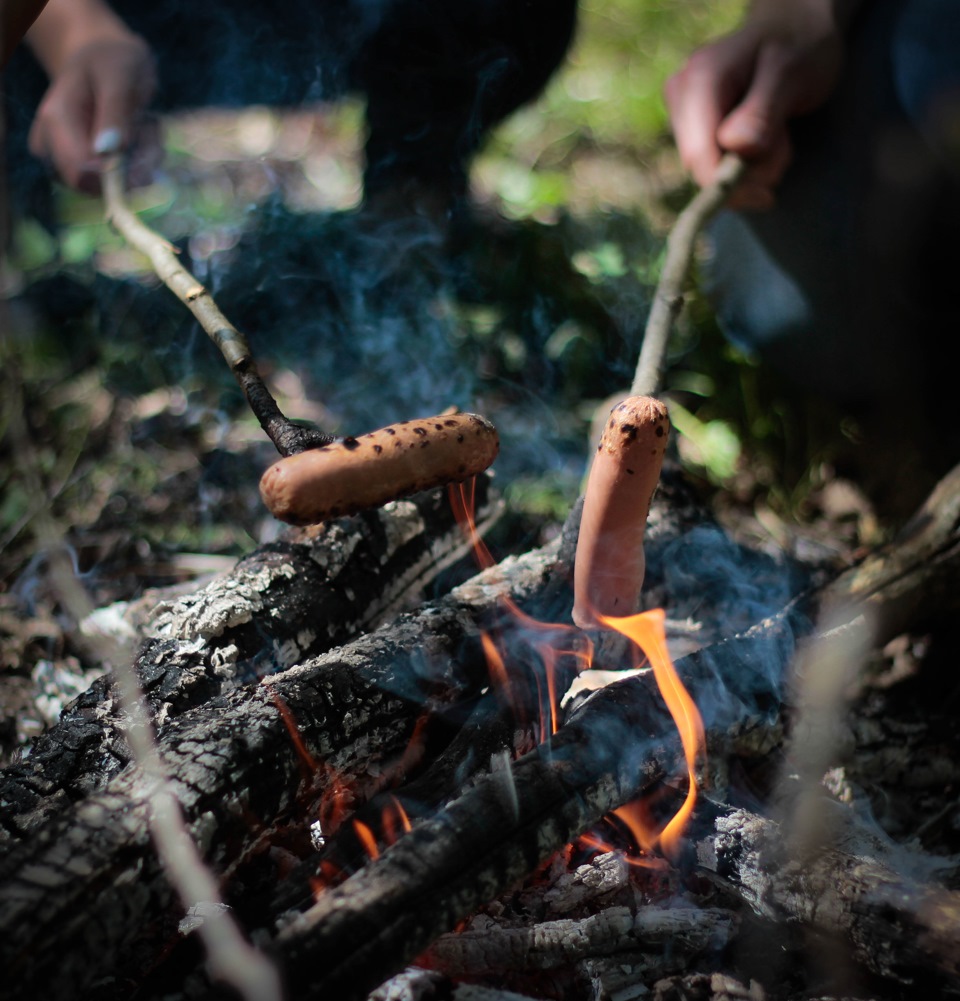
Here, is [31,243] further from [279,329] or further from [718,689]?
[718,689]

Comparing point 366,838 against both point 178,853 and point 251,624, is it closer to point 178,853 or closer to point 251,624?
point 178,853

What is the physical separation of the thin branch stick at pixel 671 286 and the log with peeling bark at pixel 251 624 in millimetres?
723

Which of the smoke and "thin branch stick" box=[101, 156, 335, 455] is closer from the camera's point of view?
"thin branch stick" box=[101, 156, 335, 455]

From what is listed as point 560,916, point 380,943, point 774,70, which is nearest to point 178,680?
point 380,943

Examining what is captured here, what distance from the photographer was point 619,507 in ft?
4.44

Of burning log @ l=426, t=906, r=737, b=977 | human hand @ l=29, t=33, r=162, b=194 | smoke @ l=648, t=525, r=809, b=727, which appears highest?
human hand @ l=29, t=33, r=162, b=194

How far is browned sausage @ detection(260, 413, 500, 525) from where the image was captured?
41.1 inches

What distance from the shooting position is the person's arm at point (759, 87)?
2361 millimetres

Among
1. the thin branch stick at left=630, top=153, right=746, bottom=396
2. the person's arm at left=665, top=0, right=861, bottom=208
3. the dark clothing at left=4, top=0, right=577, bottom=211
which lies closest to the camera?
the thin branch stick at left=630, top=153, right=746, bottom=396

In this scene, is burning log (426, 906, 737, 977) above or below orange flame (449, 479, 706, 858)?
below

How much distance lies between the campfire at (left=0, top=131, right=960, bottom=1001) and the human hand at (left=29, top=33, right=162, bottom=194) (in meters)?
1.35

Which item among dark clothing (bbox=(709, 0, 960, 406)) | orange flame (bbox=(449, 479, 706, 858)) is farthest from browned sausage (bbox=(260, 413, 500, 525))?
dark clothing (bbox=(709, 0, 960, 406))

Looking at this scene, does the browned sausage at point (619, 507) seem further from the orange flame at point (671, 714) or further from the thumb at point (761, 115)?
the thumb at point (761, 115)

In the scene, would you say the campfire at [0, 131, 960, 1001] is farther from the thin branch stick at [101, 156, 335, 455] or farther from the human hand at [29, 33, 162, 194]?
the human hand at [29, 33, 162, 194]
